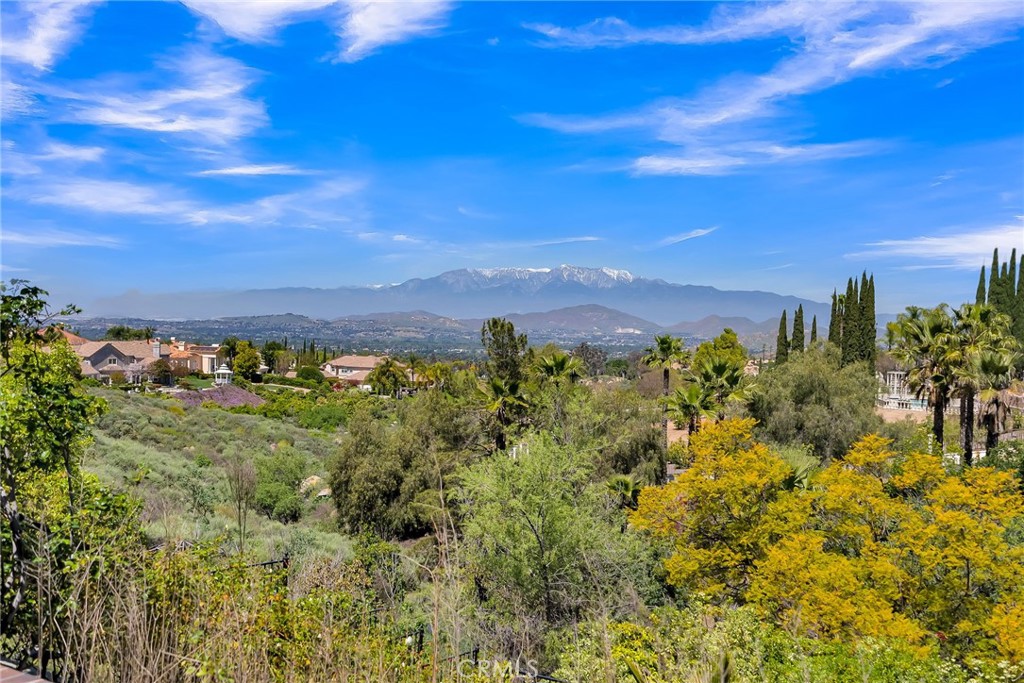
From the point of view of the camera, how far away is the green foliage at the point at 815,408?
2758 cm

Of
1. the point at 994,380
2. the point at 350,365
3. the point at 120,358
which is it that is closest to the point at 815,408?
the point at 994,380

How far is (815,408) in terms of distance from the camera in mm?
28078

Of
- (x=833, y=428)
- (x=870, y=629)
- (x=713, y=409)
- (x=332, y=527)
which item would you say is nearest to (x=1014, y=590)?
(x=870, y=629)

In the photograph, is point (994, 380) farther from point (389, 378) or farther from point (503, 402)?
point (389, 378)

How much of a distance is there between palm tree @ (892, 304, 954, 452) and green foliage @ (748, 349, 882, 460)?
6414mm

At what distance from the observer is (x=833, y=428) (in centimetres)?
2761

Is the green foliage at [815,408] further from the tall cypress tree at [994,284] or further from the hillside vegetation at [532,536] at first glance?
the tall cypress tree at [994,284]

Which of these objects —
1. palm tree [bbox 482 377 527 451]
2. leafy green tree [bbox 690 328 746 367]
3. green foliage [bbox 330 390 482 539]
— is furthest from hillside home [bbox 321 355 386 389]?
palm tree [bbox 482 377 527 451]

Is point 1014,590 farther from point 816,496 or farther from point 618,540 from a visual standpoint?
point 618,540

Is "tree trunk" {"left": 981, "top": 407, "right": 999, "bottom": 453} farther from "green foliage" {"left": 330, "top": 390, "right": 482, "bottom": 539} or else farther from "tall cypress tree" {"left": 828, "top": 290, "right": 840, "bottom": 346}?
"tall cypress tree" {"left": 828, "top": 290, "right": 840, "bottom": 346}

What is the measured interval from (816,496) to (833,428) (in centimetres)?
1657

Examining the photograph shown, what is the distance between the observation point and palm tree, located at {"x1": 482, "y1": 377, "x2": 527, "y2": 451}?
18.6 m

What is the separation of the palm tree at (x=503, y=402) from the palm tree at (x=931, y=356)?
11612mm

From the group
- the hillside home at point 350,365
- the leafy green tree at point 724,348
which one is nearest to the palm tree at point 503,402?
the leafy green tree at point 724,348
